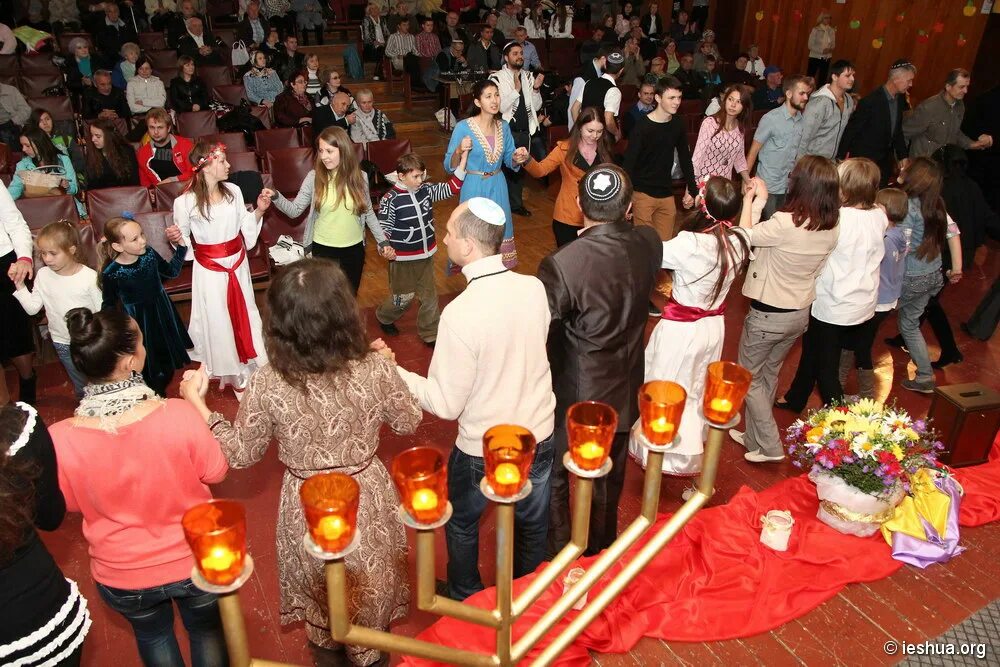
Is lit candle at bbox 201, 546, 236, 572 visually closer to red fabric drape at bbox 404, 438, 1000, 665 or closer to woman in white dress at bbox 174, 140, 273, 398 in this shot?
red fabric drape at bbox 404, 438, 1000, 665

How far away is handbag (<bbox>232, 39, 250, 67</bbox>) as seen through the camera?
10.3 metres

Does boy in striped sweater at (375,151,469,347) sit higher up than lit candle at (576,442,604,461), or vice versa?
lit candle at (576,442,604,461)

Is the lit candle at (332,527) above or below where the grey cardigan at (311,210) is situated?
above

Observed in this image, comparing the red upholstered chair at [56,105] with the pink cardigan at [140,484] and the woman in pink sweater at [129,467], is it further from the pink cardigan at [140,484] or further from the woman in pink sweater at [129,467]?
the pink cardigan at [140,484]

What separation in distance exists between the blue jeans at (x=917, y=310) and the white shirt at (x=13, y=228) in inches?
198

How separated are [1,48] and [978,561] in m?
11.0

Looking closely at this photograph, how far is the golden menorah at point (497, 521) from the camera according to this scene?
3.80ft

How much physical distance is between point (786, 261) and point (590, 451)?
2.62 m

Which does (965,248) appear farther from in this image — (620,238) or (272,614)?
(272,614)

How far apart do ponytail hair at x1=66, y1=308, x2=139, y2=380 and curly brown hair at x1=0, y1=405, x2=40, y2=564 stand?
24 centimetres

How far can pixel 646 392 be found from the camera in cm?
145

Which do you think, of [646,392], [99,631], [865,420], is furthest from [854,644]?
[99,631]

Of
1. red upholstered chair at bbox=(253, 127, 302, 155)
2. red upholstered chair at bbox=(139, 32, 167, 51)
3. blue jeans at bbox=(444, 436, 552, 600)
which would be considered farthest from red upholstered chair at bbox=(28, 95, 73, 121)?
blue jeans at bbox=(444, 436, 552, 600)

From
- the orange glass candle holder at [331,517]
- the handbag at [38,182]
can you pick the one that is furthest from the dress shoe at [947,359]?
the handbag at [38,182]
